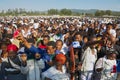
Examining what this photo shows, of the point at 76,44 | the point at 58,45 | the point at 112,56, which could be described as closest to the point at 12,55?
the point at 58,45

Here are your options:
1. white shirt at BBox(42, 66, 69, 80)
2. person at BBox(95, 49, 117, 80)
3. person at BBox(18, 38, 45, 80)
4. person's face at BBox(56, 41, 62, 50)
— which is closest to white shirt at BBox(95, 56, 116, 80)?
person at BBox(95, 49, 117, 80)

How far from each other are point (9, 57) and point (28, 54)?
499 millimetres

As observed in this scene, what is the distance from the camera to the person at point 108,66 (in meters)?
8.36

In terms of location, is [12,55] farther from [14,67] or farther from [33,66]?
[33,66]

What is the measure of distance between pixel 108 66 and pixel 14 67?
217cm

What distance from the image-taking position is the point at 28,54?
300 inches

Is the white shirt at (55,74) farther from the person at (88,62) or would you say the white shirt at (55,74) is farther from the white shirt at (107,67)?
the person at (88,62)

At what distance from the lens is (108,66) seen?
840 centimetres

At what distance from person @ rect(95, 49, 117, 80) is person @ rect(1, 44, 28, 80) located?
73.5 inches

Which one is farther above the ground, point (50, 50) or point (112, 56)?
point (50, 50)

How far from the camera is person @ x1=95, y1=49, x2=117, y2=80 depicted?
27.4ft

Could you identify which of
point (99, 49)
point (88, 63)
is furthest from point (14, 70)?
point (99, 49)

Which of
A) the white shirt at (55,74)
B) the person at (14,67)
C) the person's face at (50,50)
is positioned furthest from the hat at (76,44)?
the white shirt at (55,74)

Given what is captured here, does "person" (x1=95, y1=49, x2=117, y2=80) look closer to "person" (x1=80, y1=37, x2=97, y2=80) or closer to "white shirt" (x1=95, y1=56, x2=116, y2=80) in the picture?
"white shirt" (x1=95, y1=56, x2=116, y2=80)
